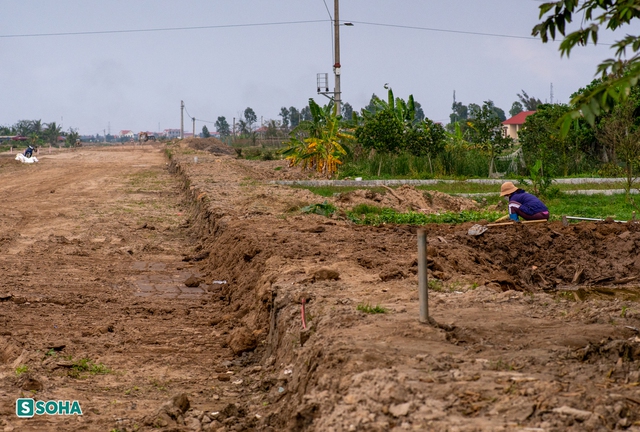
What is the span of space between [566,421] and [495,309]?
295 cm

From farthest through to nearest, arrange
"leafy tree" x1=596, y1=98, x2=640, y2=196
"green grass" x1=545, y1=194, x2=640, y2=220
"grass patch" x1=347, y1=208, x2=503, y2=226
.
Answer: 1. "leafy tree" x1=596, y1=98, x2=640, y2=196
2. "green grass" x1=545, y1=194, x2=640, y2=220
3. "grass patch" x1=347, y1=208, x2=503, y2=226

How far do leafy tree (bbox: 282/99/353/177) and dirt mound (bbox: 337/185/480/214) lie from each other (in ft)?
27.3

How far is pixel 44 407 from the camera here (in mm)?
5875

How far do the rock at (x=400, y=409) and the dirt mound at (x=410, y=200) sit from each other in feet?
43.2

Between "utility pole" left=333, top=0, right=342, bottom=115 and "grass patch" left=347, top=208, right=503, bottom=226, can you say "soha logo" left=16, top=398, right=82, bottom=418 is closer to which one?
"grass patch" left=347, top=208, right=503, bottom=226

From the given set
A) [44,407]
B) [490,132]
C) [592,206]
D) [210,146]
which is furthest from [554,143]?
[210,146]

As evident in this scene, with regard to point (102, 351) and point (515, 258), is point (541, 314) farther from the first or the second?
point (515, 258)

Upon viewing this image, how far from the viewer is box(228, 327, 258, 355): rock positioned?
7.84m

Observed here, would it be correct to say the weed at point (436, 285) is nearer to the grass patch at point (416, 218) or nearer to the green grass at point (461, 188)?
the grass patch at point (416, 218)

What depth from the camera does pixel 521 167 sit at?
2791cm

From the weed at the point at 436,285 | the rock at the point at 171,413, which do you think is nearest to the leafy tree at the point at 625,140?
the weed at the point at 436,285

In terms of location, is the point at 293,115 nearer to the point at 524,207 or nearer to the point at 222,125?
the point at 222,125

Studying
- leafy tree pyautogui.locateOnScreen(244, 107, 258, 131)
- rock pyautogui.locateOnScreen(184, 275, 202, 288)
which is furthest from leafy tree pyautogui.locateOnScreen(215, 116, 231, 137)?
rock pyautogui.locateOnScreen(184, 275, 202, 288)

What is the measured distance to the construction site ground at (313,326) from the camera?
4520 mm
